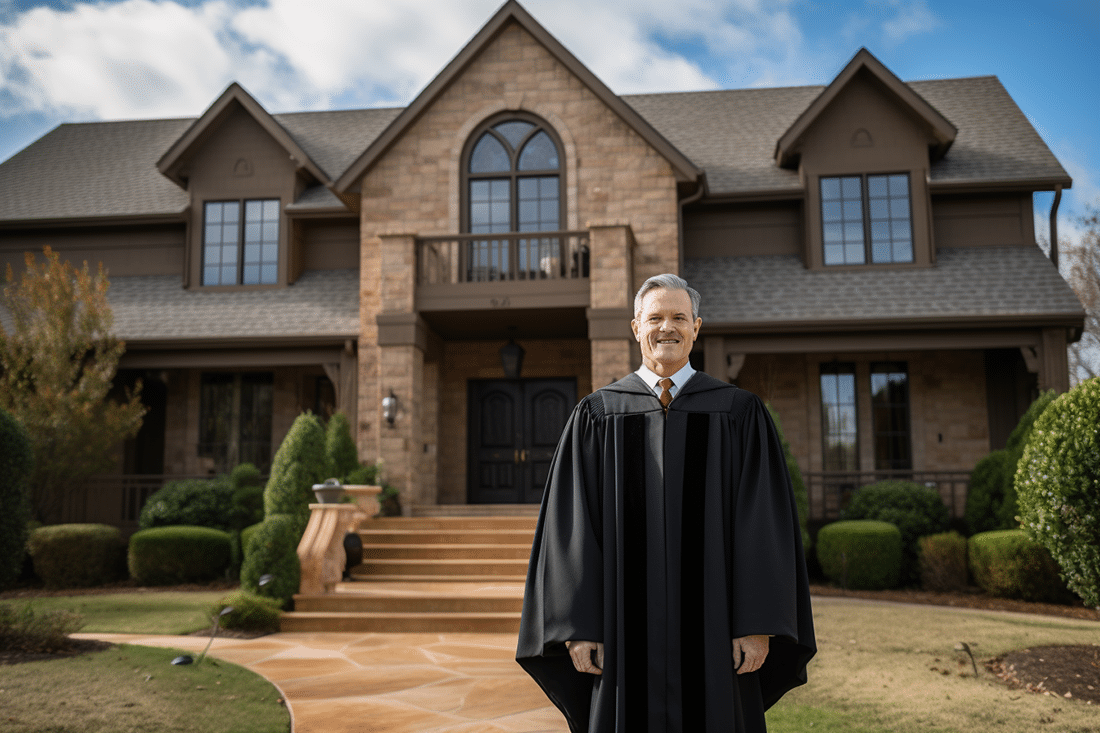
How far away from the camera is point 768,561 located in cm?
262

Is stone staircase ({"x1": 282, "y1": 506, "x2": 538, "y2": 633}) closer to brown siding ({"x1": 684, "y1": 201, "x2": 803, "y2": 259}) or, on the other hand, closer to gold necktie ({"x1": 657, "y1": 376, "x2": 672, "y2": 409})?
brown siding ({"x1": 684, "y1": 201, "x2": 803, "y2": 259})

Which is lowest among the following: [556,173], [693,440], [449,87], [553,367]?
[693,440]

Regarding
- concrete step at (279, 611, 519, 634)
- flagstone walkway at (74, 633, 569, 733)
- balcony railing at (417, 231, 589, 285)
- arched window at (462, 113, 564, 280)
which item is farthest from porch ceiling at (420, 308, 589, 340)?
flagstone walkway at (74, 633, 569, 733)

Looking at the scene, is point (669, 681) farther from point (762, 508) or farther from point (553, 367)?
point (553, 367)

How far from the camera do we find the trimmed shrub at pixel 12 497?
7.23 metres

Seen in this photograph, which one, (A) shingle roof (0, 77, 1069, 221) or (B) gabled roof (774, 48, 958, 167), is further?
(A) shingle roof (0, 77, 1069, 221)

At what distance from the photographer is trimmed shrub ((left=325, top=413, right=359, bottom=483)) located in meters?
11.9

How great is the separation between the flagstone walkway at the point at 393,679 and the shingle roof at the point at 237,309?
653 cm

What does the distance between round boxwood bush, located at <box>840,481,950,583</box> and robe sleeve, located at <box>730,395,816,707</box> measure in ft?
31.1

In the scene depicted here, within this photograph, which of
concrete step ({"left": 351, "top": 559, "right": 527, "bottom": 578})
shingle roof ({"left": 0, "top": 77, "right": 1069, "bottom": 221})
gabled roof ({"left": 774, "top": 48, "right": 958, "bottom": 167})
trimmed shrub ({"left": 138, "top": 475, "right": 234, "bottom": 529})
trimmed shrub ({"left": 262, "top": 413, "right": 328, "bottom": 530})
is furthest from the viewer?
shingle roof ({"left": 0, "top": 77, "right": 1069, "bottom": 221})

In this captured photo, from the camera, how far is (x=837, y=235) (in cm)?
1392

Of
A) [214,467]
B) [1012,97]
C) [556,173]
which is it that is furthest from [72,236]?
[1012,97]

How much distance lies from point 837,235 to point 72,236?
554 inches

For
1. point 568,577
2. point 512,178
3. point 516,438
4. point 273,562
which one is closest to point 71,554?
point 273,562
